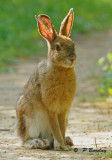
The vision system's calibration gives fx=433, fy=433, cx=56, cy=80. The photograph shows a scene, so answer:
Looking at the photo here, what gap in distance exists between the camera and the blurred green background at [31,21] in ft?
39.9

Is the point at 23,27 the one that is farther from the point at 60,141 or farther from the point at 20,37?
the point at 60,141

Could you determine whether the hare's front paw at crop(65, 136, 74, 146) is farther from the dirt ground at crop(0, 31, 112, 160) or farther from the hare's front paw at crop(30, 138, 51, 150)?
the hare's front paw at crop(30, 138, 51, 150)

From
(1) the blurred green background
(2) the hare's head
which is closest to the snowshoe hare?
(2) the hare's head

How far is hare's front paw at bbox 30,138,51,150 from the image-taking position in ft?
15.9

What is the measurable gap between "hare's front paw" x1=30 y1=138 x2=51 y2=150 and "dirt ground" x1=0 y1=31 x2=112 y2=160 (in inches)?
4.2

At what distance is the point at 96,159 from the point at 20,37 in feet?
29.7

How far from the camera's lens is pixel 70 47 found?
463 centimetres

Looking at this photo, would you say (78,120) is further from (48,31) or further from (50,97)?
(48,31)

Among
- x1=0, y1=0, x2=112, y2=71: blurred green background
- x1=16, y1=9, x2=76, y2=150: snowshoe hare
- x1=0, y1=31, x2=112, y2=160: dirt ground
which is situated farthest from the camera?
x1=0, y1=0, x2=112, y2=71: blurred green background

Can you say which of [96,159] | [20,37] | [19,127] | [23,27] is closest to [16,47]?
[20,37]

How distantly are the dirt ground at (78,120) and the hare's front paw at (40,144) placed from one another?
106 millimetres

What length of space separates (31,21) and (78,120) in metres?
8.67

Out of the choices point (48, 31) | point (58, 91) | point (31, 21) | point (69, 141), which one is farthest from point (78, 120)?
point (31, 21)

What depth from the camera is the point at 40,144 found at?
485cm
